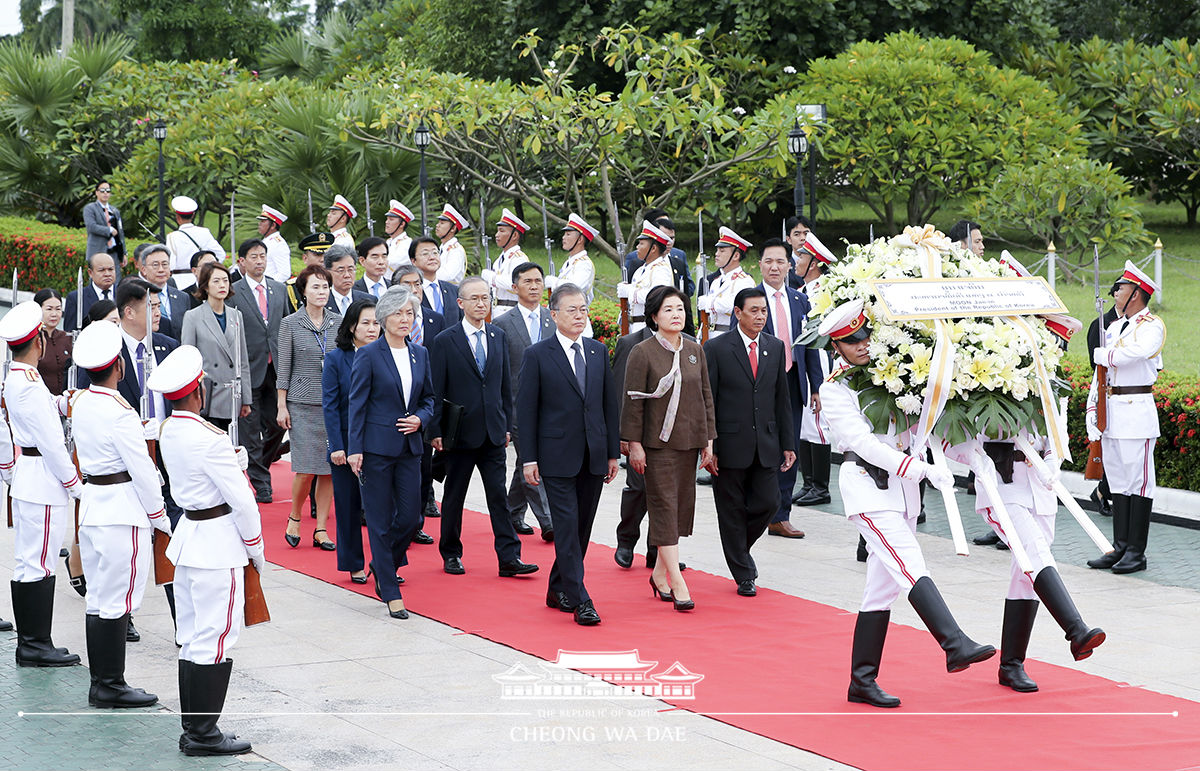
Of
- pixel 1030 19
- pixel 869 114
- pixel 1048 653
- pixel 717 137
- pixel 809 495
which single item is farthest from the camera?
pixel 1030 19

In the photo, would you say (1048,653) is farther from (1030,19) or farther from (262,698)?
(1030,19)

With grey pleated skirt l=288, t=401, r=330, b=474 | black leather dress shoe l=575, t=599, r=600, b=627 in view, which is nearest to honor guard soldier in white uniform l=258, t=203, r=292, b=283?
grey pleated skirt l=288, t=401, r=330, b=474

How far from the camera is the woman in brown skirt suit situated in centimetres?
880

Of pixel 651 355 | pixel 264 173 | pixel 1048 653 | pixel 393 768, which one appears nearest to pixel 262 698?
pixel 393 768

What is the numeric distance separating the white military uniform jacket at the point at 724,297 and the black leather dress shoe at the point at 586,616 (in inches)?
162

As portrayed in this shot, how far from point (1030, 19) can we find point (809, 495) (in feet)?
52.5

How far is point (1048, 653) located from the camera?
780cm

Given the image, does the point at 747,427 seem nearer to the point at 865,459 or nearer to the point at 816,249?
the point at 865,459

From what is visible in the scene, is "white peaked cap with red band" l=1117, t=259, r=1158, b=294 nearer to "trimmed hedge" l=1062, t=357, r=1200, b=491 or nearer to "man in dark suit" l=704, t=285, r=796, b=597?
"trimmed hedge" l=1062, t=357, r=1200, b=491

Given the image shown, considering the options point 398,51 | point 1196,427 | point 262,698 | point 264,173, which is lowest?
point 262,698

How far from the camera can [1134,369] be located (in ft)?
32.6

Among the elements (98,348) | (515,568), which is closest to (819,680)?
(515,568)

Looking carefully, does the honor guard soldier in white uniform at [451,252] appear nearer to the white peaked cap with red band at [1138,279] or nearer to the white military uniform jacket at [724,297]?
the white military uniform jacket at [724,297]

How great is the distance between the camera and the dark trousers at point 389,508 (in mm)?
8805
